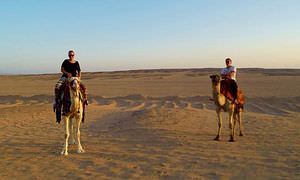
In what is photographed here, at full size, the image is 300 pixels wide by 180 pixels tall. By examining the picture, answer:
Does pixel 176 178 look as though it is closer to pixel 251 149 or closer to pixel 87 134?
pixel 251 149

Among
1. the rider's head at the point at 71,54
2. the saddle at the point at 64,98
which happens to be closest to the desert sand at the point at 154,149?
the saddle at the point at 64,98

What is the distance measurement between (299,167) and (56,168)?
549 cm

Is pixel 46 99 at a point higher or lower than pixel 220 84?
lower

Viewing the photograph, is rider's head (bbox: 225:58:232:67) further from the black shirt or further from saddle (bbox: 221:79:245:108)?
the black shirt

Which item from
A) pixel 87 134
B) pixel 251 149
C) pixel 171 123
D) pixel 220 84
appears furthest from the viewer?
pixel 171 123

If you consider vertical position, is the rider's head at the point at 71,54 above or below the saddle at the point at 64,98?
above

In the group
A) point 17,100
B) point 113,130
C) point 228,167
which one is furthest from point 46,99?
point 228,167

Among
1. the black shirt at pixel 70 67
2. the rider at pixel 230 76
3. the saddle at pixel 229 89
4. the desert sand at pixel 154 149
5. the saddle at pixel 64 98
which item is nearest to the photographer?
the desert sand at pixel 154 149

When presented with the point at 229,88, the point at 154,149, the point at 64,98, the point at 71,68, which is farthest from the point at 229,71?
the point at 64,98

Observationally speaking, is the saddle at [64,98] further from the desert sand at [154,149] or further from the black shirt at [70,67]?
the desert sand at [154,149]

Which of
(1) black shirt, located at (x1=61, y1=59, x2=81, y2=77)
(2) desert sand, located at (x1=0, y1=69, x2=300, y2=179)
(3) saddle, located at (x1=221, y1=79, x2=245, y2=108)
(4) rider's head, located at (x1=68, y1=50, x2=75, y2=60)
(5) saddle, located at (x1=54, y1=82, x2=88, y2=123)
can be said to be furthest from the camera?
(3) saddle, located at (x1=221, y1=79, x2=245, y2=108)

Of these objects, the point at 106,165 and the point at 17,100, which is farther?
the point at 17,100

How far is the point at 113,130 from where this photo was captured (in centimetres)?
1352

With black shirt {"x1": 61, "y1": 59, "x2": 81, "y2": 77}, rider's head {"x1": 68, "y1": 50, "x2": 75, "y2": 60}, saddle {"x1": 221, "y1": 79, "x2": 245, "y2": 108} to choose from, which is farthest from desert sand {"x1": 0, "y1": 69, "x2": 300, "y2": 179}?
rider's head {"x1": 68, "y1": 50, "x2": 75, "y2": 60}
